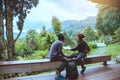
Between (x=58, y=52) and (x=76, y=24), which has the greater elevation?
(x=76, y=24)

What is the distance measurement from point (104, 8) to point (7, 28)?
9038mm

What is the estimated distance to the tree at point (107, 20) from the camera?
1493 centimetres

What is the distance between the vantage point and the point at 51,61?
5.40 m

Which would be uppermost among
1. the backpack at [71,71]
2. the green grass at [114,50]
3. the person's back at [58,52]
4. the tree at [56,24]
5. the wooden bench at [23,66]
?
the tree at [56,24]

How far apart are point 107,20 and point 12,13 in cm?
834

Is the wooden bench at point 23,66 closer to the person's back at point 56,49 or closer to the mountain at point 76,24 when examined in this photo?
the person's back at point 56,49

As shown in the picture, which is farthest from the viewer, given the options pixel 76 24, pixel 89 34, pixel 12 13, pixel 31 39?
pixel 76 24

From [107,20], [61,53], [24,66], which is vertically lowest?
[24,66]

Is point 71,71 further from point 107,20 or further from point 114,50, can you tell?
point 107,20

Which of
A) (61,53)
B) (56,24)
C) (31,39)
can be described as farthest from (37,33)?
(61,53)

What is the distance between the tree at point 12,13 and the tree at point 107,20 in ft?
23.3

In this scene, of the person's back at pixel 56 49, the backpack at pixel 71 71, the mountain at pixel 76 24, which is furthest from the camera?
the mountain at pixel 76 24

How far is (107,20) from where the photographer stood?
50.8 ft

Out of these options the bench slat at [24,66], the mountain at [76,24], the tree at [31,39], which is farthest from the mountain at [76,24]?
the bench slat at [24,66]
